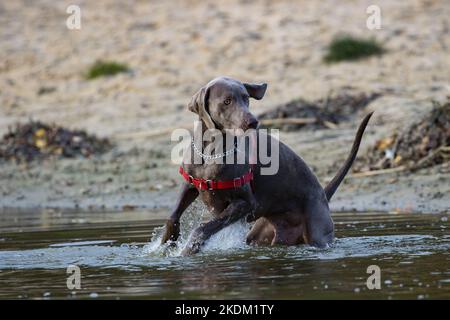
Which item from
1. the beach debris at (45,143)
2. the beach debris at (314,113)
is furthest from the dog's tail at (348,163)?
the beach debris at (45,143)

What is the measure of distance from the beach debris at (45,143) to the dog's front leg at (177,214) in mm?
6115

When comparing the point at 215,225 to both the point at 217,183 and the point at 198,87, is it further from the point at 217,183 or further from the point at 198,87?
the point at 198,87

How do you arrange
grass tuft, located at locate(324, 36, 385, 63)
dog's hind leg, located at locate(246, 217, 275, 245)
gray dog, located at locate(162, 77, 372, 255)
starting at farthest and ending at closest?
1. grass tuft, located at locate(324, 36, 385, 63)
2. dog's hind leg, located at locate(246, 217, 275, 245)
3. gray dog, located at locate(162, 77, 372, 255)

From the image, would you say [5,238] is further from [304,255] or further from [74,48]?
[74,48]

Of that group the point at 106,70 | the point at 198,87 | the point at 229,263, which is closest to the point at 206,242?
the point at 229,263

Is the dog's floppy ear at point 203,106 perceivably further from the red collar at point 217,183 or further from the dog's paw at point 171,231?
the dog's paw at point 171,231

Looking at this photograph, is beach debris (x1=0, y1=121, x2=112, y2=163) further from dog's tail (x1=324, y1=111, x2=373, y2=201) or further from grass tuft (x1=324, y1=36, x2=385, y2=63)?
dog's tail (x1=324, y1=111, x2=373, y2=201)

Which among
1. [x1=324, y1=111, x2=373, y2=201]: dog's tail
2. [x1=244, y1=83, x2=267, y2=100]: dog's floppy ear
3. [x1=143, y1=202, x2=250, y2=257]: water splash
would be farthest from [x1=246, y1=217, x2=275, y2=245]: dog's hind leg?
[x1=244, y1=83, x2=267, y2=100]: dog's floppy ear

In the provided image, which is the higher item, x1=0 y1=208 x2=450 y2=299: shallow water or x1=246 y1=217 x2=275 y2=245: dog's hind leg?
x1=246 y1=217 x2=275 y2=245: dog's hind leg

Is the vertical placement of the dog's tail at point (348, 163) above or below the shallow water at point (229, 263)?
above

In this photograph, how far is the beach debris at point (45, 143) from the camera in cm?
1366

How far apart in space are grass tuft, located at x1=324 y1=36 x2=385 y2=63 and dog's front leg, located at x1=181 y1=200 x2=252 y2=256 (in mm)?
8824

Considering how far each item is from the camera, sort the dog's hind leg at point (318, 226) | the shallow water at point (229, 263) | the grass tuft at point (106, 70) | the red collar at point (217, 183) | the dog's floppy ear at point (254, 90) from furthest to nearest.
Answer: the grass tuft at point (106, 70) → the dog's hind leg at point (318, 226) → the dog's floppy ear at point (254, 90) → the red collar at point (217, 183) → the shallow water at point (229, 263)

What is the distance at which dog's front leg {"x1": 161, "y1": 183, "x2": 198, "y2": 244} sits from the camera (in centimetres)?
756
